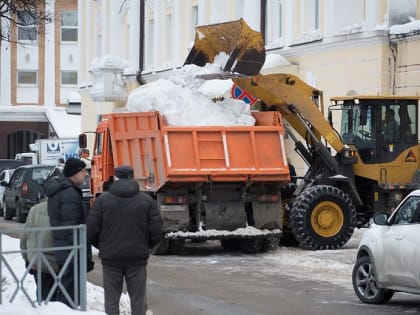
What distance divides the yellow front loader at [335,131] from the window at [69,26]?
52.4m

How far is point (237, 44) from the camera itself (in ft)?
75.7

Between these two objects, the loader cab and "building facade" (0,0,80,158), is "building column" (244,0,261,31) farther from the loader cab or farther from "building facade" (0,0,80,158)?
"building facade" (0,0,80,158)

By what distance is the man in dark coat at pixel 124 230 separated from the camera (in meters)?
10.8

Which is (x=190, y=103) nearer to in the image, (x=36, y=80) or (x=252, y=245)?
(x=252, y=245)

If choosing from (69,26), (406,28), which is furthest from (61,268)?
(69,26)

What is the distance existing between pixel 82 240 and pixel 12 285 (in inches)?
31.6

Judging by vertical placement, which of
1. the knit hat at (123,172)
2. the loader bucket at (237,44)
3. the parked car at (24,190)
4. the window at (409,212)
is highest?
the loader bucket at (237,44)

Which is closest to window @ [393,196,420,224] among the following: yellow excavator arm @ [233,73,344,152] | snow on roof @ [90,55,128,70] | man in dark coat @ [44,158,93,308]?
man in dark coat @ [44,158,93,308]

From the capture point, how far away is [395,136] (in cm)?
2369

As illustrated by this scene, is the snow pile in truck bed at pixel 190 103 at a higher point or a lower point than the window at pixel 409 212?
higher

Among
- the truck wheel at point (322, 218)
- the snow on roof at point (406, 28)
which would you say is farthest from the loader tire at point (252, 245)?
the snow on roof at point (406, 28)

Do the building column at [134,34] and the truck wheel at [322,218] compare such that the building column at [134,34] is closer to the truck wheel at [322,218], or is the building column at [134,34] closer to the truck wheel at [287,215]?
the truck wheel at [287,215]

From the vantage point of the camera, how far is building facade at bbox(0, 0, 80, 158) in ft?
239

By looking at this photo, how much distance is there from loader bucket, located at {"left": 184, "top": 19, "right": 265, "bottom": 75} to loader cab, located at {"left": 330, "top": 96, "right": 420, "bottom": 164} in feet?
5.82
